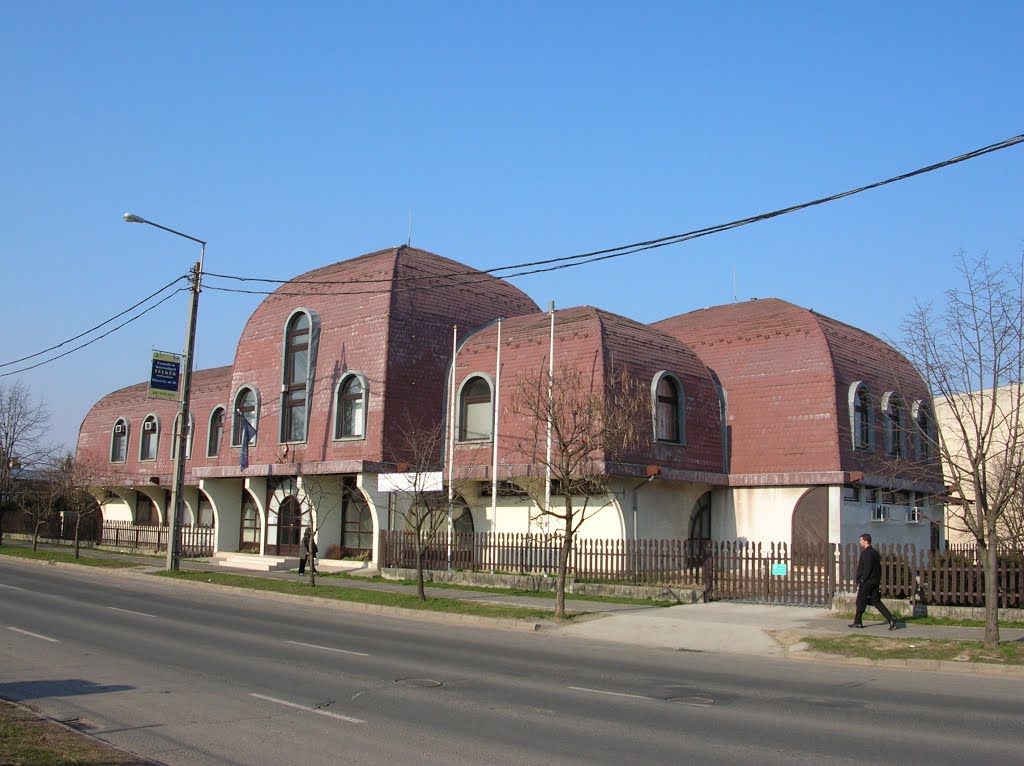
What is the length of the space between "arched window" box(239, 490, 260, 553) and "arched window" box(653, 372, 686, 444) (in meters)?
17.2

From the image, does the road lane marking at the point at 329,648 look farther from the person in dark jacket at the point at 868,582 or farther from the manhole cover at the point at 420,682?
the person in dark jacket at the point at 868,582

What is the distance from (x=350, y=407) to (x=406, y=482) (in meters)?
4.93

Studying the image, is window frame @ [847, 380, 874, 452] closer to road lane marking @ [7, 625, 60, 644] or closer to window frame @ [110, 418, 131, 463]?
road lane marking @ [7, 625, 60, 644]

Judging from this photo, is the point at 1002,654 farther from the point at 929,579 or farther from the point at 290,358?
the point at 290,358

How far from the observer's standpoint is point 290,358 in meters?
35.0

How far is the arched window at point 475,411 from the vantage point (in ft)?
100

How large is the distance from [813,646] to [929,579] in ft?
16.4

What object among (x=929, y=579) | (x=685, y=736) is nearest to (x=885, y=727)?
(x=685, y=736)

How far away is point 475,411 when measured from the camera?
31.0m

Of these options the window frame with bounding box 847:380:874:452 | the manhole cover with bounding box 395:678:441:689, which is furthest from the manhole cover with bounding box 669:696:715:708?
the window frame with bounding box 847:380:874:452

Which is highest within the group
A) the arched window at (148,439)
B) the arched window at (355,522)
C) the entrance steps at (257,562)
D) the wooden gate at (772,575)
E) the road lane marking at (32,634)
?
the arched window at (148,439)

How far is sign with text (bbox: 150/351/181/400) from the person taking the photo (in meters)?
29.5

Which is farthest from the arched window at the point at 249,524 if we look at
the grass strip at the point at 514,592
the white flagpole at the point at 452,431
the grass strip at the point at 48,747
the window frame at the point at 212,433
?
the grass strip at the point at 48,747

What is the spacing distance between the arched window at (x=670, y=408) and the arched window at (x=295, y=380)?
12.5 metres
